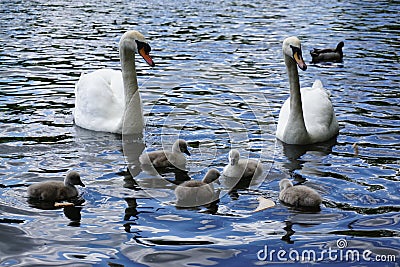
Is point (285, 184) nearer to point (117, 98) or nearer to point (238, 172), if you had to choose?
point (238, 172)

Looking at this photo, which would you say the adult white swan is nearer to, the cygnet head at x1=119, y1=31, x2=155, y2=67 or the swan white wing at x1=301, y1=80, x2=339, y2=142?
the cygnet head at x1=119, y1=31, x2=155, y2=67

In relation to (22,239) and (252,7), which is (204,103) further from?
(252,7)

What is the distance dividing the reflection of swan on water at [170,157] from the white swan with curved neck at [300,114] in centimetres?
193

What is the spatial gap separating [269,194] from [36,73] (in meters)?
→ 10.0

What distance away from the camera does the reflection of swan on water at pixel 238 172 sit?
8.79 meters

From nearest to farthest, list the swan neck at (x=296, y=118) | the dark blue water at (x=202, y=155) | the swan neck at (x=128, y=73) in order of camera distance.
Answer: the dark blue water at (x=202, y=155) → the swan neck at (x=296, y=118) → the swan neck at (x=128, y=73)

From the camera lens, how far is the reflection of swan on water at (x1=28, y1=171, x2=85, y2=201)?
799cm

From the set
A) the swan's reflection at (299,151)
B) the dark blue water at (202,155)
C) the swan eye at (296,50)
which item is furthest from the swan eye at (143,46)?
the swan's reflection at (299,151)

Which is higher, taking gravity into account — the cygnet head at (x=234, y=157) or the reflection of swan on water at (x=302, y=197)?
the cygnet head at (x=234, y=157)

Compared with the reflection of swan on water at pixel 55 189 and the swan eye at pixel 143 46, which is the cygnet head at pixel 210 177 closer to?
the reflection of swan on water at pixel 55 189

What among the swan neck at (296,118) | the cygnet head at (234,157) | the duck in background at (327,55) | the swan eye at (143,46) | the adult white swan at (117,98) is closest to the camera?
the cygnet head at (234,157)

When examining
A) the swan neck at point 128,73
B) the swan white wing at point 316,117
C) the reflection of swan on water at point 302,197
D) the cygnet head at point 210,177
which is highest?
the swan neck at point 128,73

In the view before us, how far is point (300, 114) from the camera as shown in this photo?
10531 millimetres

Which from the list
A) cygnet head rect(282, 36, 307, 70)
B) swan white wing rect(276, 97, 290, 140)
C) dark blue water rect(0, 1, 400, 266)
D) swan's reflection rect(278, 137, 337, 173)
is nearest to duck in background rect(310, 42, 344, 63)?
dark blue water rect(0, 1, 400, 266)
